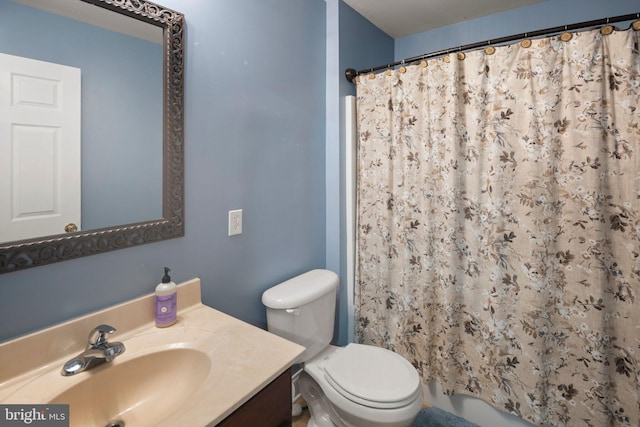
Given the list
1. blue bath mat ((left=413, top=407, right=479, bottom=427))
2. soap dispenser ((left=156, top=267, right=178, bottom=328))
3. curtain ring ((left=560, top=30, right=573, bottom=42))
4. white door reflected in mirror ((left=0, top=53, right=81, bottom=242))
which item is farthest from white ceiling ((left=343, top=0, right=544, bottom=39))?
blue bath mat ((left=413, top=407, right=479, bottom=427))

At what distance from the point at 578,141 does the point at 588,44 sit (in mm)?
398

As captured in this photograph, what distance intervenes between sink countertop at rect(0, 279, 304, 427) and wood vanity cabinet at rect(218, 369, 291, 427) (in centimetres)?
3

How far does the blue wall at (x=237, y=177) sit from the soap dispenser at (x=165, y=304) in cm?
7

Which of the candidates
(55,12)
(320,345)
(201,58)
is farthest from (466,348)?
(55,12)

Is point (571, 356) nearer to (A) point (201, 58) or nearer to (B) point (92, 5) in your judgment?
(A) point (201, 58)

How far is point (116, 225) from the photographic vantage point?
3.26ft

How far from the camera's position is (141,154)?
104 centimetres

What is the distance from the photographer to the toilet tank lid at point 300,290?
55.9 inches

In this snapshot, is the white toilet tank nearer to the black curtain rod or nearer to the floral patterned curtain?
the floral patterned curtain

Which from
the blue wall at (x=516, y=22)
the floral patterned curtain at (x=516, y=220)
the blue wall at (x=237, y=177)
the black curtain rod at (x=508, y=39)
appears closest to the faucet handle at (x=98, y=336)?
the blue wall at (x=237, y=177)

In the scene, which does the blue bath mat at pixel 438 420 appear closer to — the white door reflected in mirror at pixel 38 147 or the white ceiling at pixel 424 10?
the white door reflected in mirror at pixel 38 147

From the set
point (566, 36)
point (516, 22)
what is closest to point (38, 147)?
point (566, 36)

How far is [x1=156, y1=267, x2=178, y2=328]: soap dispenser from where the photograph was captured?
41.3 inches

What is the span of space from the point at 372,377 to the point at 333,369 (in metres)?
0.18
